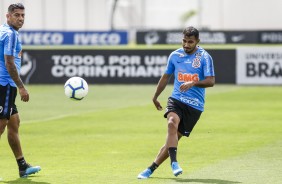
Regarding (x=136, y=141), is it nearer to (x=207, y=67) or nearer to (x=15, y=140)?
(x=15, y=140)

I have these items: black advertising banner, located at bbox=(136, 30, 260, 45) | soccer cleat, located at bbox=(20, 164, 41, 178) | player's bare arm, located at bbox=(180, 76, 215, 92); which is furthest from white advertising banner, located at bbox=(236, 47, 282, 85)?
black advertising banner, located at bbox=(136, 30, 260, 45)

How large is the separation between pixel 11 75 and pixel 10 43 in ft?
1.35

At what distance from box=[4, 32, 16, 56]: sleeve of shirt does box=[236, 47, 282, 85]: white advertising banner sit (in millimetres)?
21468

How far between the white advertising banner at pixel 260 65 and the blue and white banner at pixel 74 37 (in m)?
27.9

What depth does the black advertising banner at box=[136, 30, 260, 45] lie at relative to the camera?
59.5 metres

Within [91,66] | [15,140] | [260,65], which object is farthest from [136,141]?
[91,66]

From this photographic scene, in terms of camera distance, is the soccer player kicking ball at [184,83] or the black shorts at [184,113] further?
the black shorts at [184,113]

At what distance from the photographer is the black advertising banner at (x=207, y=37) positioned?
59.5m

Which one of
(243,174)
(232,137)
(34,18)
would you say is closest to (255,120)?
(232,137)

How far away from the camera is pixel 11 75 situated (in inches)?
451

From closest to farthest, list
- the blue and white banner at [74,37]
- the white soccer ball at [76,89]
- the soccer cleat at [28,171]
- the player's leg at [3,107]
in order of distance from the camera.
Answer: the player's leg at [3,107]
the soccer cleat at [28,171]
the white soccer ball at [76,89]
the blue and white banner at [74,37]

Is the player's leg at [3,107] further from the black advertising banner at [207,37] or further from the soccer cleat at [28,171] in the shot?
the black advertising banner at [207,37]

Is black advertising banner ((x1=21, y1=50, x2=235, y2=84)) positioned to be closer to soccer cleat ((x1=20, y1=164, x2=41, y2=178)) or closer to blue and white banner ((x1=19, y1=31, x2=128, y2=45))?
soccer cleat ((x1=20, y1=164, x2=41, y2=178))

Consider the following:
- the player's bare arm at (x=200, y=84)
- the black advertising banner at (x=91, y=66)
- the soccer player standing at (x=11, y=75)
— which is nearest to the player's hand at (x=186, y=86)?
→ the player's bare arm at (x=200, y=84)
